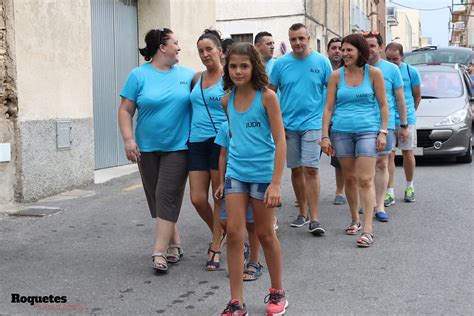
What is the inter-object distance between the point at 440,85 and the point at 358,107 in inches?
262

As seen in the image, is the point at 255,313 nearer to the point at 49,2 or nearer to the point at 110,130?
the point at 49,2

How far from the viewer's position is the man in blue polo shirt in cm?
628

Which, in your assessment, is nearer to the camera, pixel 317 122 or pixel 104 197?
pixel 317 122

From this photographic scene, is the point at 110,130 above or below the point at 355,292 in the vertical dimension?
above

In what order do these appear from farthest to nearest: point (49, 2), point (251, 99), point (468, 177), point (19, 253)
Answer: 1. point (468, 177)
2. point (49, 2)
3. point (19, 253)
4. point (251, 99)

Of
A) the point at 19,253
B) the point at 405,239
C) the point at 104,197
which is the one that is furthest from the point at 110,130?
the point at 405,239

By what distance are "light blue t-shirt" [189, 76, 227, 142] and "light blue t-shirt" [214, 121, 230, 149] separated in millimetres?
238

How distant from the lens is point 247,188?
13.7ft

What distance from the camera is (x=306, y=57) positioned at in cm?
637

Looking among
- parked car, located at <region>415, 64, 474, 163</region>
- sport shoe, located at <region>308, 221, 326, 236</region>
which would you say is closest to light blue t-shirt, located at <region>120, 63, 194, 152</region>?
sport shoe, located at <region>308, 221, 326, 236</region>

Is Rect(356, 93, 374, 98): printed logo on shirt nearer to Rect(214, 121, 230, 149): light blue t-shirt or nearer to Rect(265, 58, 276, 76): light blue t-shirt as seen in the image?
Rect(265, 58, 276, 76): light blue t-shirt

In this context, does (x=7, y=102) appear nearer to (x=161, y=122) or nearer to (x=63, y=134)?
(x=63, y=134)

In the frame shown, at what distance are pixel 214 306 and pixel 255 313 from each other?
0.96ft

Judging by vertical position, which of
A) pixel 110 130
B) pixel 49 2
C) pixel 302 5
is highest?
pixel 302 5
